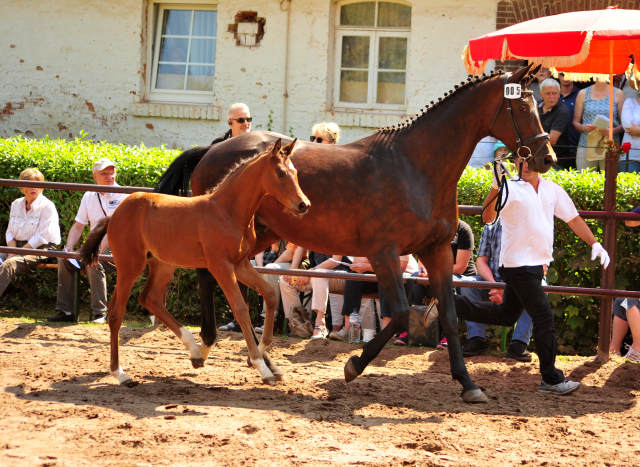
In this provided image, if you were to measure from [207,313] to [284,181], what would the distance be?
146 cm

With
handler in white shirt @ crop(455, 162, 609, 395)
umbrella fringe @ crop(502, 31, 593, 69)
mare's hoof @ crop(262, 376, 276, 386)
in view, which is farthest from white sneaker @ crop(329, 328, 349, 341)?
umbrella fringe @ crop(502, 31, 593, 69)

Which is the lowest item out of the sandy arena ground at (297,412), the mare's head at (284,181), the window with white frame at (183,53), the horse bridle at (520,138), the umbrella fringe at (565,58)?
the sandy arena ground at (297,412)

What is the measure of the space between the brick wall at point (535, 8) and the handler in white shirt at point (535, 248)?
5132 millimetres

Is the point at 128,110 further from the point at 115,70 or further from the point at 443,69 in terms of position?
the point at 443,69

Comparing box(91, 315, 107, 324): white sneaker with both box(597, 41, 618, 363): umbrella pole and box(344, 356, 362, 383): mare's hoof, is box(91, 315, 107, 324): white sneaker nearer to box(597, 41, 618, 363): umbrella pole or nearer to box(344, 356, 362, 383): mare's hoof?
box(344, 356, 362, 383): mare's hoof

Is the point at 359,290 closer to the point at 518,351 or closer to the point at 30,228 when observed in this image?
the point at 518,351

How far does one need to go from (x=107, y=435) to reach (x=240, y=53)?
817cm

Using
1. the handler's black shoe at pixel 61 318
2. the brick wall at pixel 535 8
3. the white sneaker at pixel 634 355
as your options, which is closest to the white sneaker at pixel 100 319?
the handler's black shoe at pixel 61 318

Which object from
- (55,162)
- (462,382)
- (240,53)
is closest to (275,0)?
(240,53)

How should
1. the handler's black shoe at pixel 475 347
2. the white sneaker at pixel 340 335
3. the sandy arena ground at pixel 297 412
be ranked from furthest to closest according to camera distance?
the white sneaker at pixel 340 335, the handler's black shoe at pixel 475 347, the sandy arena ground at pixel 297 412

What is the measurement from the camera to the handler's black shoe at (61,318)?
729 cm

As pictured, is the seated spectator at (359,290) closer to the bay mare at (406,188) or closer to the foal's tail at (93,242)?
the bay mare at (406,188)

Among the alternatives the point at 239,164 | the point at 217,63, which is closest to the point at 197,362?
the point at 239,164

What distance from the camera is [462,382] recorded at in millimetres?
4797
